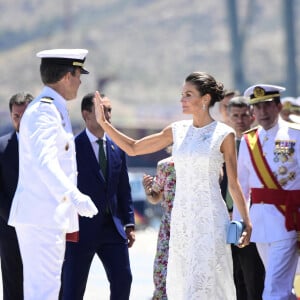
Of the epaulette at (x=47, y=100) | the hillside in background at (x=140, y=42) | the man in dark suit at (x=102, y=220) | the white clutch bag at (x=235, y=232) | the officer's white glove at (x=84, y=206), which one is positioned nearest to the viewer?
the officer's white glove at (x=84, y=206)

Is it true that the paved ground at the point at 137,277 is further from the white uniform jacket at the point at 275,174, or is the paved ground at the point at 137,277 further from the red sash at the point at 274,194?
the red sash at the point at 274,194

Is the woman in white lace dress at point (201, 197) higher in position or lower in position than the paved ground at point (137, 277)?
higher

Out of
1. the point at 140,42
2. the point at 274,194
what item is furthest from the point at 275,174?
the point at 140,42

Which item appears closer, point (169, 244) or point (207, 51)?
point (169, 244)

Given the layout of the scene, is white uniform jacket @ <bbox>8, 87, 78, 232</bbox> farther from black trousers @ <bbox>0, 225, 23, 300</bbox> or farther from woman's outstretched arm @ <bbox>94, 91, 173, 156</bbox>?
black trousers @ <bbox>0, 225, 23, 300</bbox>

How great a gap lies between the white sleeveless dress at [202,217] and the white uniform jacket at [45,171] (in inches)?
39.5

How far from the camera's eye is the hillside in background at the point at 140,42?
108938 mm

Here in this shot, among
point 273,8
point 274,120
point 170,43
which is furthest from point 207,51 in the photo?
point 274,120

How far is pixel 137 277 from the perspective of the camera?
13422 mm

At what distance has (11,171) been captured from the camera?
8578 mm

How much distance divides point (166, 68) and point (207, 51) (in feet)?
33.5

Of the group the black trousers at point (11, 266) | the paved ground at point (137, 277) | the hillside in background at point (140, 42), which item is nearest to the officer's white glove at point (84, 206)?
the black trousers at point (11, 266)

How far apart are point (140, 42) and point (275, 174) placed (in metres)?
124

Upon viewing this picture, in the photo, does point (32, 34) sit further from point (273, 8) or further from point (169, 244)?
point (169, 244)
